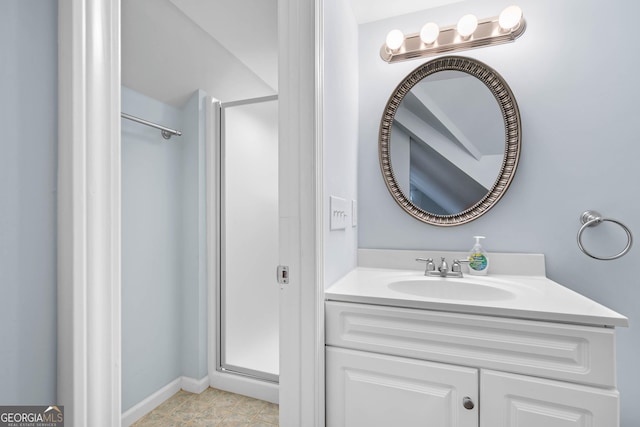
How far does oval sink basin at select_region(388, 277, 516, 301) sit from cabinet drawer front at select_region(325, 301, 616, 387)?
290 mm

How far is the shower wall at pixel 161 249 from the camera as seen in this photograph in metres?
1.55

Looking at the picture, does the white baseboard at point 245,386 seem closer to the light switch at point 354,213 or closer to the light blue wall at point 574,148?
the light switch at point 354,213

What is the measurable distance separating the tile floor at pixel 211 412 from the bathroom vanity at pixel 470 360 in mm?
712

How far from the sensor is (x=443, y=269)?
4.62 ft

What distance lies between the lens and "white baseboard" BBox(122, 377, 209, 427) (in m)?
1.54

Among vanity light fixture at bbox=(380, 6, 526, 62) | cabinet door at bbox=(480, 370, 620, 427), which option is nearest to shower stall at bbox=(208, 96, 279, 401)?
vanity light fixture at bbox=(380, 6, 526, 62)

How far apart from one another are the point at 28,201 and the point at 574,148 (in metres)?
1.83

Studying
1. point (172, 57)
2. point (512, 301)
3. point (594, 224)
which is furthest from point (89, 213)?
point (594, 224)

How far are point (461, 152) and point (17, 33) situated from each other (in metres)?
1.57

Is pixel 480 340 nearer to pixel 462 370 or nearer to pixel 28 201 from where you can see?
pixel 462 370

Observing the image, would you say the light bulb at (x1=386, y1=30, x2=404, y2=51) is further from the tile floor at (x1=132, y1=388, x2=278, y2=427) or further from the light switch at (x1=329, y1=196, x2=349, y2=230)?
the tile floor at (x1=132, y1=388, x2=278, y2=427)

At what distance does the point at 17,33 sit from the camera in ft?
1.44

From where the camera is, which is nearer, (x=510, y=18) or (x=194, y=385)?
(x=510, y=18)

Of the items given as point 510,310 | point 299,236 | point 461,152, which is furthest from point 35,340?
point 461,152
